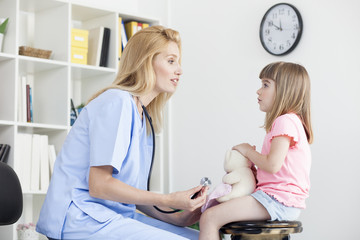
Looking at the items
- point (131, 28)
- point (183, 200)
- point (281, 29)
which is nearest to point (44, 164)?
point (131, 28)

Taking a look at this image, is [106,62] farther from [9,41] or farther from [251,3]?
[251,3]

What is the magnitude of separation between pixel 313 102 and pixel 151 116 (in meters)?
1.52

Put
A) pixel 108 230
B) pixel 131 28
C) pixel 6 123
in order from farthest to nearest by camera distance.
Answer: pixel 131 28, pixel 6 123, pixel 108 230

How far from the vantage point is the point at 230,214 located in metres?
1.80

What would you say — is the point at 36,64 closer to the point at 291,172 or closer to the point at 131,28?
the point at 131,28


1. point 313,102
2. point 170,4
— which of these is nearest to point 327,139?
point 313,102

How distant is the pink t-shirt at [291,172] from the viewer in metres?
1.87

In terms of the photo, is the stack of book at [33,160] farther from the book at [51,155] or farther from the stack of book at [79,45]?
the stack of book at [79,45]

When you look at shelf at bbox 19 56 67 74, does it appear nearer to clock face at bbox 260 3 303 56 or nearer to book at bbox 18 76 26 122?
book at bbox 18 76 26 122

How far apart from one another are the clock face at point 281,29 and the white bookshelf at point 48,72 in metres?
0.93

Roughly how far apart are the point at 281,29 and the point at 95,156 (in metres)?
2.12

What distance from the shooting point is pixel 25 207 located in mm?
3629

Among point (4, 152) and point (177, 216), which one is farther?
point (4, 152)

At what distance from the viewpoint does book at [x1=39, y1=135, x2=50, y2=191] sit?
3.43m
